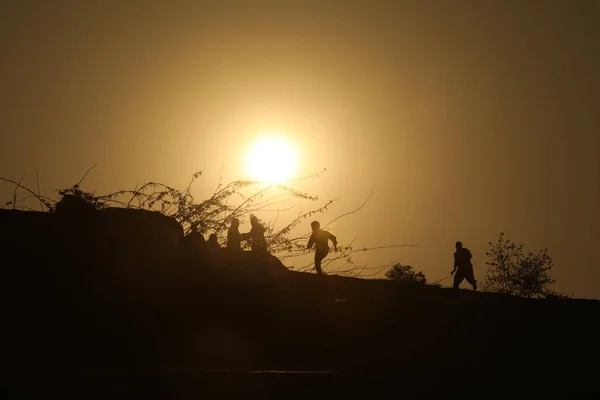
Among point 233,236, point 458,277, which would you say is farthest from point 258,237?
point 458,277

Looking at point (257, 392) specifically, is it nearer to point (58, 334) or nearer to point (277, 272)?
point (58, 334)

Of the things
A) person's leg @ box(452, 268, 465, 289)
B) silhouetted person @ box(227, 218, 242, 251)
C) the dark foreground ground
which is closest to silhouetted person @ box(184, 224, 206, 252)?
the dark foreground ground

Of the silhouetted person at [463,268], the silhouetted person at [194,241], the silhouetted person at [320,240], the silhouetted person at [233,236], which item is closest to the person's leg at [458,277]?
the silhouetted person at [463,268]

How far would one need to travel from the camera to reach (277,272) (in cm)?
1148

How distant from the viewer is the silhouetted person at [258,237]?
11273mm

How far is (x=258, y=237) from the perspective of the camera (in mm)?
11281

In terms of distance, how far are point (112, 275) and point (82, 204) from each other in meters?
1.12

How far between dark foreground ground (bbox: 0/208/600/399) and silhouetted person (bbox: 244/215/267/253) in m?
0.23

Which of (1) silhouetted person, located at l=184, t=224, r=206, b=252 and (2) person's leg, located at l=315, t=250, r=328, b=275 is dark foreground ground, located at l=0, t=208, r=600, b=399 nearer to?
(1) silhouetted person, located at l=184, t=224, r=206, b=252

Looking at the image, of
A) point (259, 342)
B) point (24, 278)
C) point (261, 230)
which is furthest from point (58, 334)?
point (261, 230)

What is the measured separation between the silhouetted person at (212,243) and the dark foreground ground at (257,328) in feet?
1.14

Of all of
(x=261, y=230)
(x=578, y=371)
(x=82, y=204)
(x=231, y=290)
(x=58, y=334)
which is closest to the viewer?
(x=58, y=334)

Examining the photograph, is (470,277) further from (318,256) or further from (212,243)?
(212,243)

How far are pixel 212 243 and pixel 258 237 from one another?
84 centimetres
